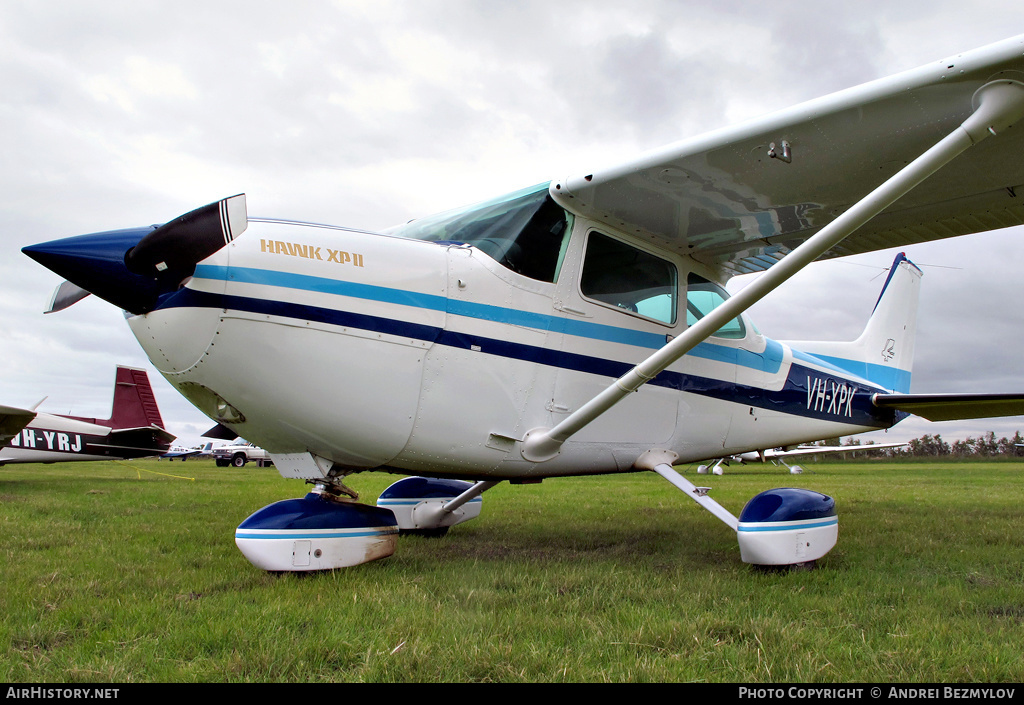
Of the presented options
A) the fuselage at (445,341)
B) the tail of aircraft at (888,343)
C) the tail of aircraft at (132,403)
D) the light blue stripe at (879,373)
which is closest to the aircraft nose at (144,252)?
the fuselage at (445,341)

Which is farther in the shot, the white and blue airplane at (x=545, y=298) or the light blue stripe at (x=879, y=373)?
the light blue stripe at (x=879, y=373)

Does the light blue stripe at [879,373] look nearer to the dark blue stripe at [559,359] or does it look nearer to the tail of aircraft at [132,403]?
the dark blue stripe at [559,359]

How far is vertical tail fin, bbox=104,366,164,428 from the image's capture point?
62.7ft

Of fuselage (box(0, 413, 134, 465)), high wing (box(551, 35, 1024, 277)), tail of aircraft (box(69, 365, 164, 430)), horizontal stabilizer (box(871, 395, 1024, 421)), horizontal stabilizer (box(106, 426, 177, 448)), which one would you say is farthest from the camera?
tail of aircraft (box(69, 365, 164, 430))

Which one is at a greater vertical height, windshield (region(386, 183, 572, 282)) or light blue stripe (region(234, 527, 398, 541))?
windshield (region(386, 183, 572, 282))

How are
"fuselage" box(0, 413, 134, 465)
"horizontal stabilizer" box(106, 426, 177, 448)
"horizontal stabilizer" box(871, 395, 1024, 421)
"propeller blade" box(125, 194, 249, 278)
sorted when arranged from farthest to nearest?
1. "horizontal stabilizer" box(106, 426, 177, 448)
2. "fuselage" box(0, 413, 134, 465)
3. "horizontal stabilizer" box(871, 395, 1024, 421)
4. "propeller blade" box(125, 194, 249, 278)

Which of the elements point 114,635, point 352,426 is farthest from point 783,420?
point 114,635

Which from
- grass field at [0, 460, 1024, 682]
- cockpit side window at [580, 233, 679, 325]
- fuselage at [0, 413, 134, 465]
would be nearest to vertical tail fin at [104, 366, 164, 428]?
fuselage at [0, 413, 134, 465]

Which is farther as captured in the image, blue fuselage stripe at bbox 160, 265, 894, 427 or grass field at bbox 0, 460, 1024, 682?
blue fuselage stripe at bbox 160, 265, 894, 427

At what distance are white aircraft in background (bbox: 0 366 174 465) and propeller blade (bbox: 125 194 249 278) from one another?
14315mm

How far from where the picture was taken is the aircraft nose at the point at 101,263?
113 inches

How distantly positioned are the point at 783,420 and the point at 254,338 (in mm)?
4550

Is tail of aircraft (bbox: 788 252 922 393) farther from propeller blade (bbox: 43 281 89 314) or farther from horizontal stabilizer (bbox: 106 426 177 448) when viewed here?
horizontal stabilizer (bbox: 106 426 177 448)

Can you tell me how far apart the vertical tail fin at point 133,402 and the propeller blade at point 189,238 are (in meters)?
19.2
